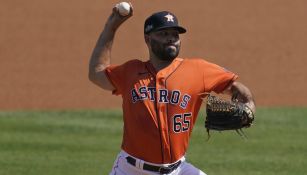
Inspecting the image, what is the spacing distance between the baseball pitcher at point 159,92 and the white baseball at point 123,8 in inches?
1.6

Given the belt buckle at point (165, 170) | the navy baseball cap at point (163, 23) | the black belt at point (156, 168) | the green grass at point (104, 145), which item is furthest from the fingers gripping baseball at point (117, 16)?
the green grass at point (104, 145)

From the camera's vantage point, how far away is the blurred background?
53.9 feet

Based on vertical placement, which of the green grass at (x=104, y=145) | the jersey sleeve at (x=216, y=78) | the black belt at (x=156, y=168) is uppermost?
the jersey sleeve at (x=216, y=78)

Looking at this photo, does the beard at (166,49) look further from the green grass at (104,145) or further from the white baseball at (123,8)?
the green grass at (104,145)

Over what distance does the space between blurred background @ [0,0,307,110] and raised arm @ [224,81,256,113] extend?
9969 mm

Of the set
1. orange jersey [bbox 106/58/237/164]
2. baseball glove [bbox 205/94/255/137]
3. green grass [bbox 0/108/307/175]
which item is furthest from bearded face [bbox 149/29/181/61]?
green grass [bbox 0/108/307/175]

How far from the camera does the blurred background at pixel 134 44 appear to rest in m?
16.4

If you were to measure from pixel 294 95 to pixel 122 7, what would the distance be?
11.2 m

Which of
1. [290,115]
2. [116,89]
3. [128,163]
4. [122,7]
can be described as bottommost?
[290,115]

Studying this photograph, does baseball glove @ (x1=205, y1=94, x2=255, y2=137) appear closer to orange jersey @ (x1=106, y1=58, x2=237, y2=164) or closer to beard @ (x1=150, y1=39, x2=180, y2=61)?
orange jersey @ (x1=106, y1=58, x2=237, y2=164)

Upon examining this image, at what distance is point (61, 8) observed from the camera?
1925 cm

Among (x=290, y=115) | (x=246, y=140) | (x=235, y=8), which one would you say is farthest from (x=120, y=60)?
(x=246, y=140)

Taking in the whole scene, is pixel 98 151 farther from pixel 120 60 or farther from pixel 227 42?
pixel 227 42

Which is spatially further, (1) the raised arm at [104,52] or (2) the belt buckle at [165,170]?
(1) the raised arm at [104,52]
